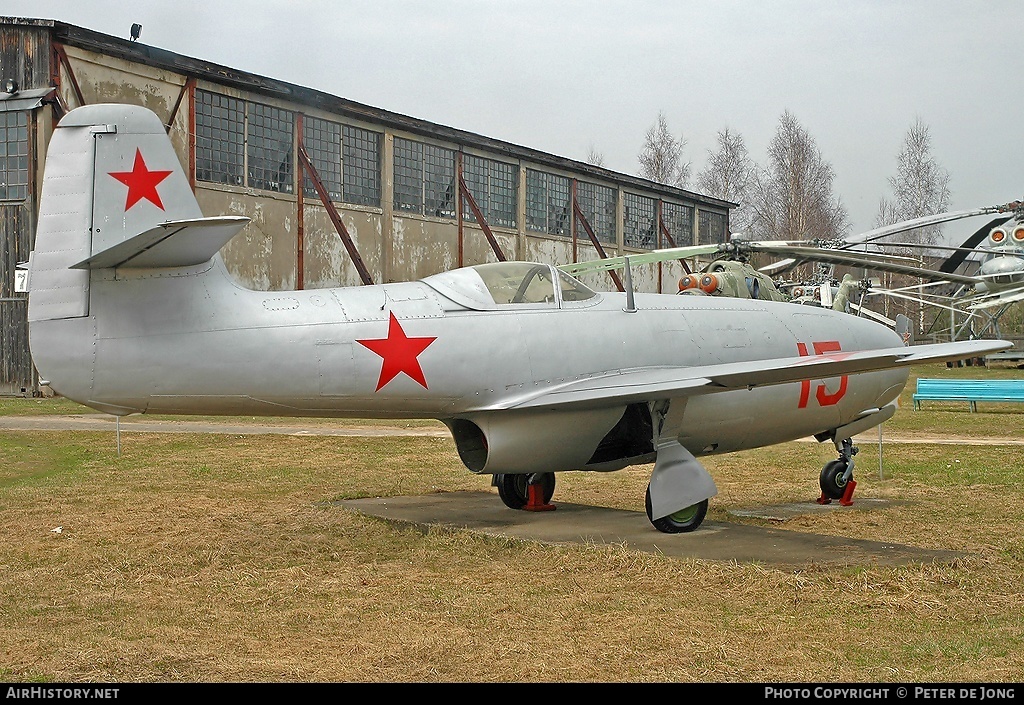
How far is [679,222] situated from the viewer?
46781mm

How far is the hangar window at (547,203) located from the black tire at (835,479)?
26.4 metres

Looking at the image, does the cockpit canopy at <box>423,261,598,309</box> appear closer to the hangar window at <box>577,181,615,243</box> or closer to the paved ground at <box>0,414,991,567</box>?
the paved ground at <box>0,414,991,567</box>

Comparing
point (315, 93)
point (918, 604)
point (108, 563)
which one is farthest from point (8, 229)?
point (918, 604)

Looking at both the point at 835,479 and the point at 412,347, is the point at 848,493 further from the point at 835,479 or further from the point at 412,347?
the point at 412,347

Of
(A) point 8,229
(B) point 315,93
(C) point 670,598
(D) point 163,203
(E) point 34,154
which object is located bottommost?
(C) point 670,598

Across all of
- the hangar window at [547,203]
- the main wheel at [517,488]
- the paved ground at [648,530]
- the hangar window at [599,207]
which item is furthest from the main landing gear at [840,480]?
the hangar window at [599,207]

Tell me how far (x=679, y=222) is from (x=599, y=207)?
7147 millimetres

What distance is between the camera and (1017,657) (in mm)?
5398

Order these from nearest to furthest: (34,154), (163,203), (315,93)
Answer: (163,203) < (34,154) < (315,93)

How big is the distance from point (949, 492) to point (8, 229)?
75.5 ft

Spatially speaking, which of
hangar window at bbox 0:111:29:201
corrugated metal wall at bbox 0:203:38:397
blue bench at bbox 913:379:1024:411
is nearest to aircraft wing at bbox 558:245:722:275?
blue bench at bbox 913:379:1024:411

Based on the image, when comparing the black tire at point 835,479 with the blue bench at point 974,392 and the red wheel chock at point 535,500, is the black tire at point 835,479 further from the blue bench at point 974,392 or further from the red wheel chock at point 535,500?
the blue bench at point 974,392

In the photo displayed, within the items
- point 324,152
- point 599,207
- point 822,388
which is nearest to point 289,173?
point 324,152
